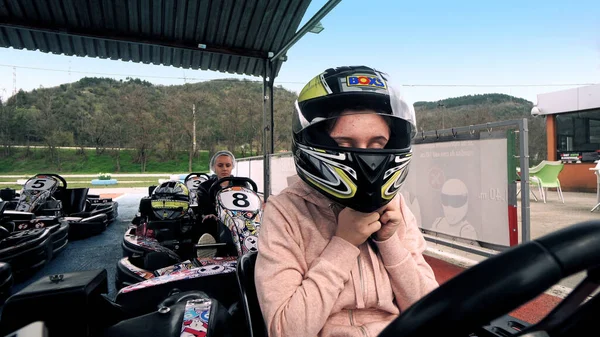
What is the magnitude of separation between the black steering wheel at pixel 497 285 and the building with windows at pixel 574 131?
12925mm

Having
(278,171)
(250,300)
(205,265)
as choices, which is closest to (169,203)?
(205,265)

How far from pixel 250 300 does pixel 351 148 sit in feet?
1.72

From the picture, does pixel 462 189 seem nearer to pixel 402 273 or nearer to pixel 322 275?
pixel 402 273

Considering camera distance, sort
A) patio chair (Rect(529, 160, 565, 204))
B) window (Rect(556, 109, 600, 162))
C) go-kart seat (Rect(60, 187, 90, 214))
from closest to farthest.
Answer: go-kart seat (Rect(60, 187, 90, 214)) → patio chair (Rect(529, 160, 565, 204)) → window (Rect(556, 109, 600, 162))

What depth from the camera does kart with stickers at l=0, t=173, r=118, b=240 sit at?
4.39 meters

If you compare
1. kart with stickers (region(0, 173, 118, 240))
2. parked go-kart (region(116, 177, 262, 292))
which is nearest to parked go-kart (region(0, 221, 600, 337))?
parked go-kart (region(116, 177, 262, 292))

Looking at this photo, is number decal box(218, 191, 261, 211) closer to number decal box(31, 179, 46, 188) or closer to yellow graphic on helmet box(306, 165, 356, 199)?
yellow graphic on helmet box(306, 165, 356, 199)

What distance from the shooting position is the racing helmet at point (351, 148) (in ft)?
→ 2.64

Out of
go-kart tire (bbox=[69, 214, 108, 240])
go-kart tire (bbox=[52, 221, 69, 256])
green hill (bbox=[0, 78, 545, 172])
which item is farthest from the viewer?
green hill (bbox=[0, 78, 545, 172])

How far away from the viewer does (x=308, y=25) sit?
14.1 feet

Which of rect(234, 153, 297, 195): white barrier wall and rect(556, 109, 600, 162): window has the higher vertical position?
rect(556, 109, 600, 162): window

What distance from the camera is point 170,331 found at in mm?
896

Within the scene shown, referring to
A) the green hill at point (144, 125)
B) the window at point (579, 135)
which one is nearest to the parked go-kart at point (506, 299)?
the window at point (579, 135)

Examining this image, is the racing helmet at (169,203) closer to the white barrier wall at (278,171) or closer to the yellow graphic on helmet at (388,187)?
the white barrier wall at (278,171)
